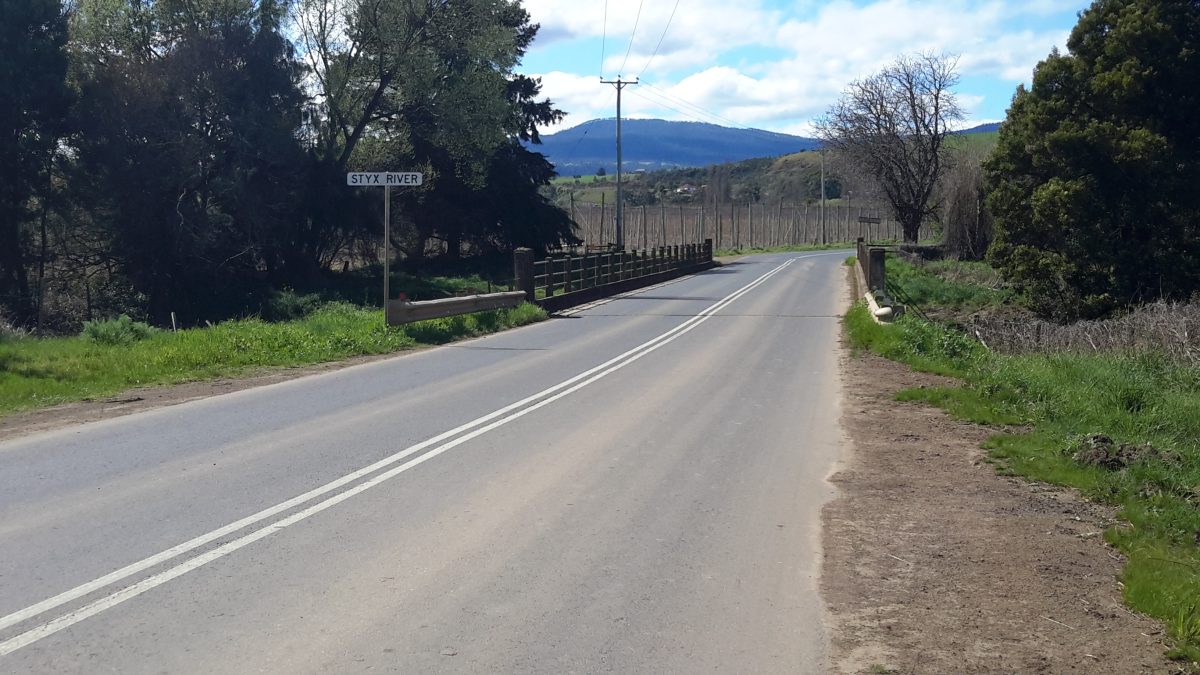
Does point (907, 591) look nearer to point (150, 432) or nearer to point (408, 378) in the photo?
point (150, 432)

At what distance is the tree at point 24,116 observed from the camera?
3278 centimetres

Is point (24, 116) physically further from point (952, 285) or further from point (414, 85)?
point (952, 285)

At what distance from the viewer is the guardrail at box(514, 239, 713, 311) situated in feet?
91.0

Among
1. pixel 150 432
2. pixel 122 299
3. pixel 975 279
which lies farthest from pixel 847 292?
pixel 150 432

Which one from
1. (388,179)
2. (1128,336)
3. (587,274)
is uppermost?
(388,179)

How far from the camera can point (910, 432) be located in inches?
458

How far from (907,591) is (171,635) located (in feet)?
12.7

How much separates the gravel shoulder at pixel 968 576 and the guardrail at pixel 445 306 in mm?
12270

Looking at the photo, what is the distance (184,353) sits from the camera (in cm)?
1623

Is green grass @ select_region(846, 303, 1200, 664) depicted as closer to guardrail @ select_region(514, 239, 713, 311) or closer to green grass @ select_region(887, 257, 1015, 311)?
guardrail @ select_region(514, 239, 713, 311)

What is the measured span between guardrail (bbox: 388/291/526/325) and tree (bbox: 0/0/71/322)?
55.1 ft

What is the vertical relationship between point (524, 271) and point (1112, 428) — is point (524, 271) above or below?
above

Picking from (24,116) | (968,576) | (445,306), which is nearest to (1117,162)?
(445,306)

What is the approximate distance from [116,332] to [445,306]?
20.6 ft
